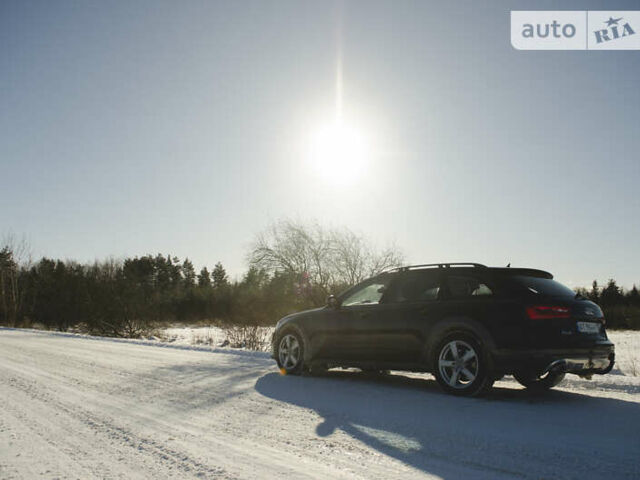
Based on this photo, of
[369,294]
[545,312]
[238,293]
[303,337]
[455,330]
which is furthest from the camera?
[238,293]

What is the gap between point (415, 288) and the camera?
745 centimetres

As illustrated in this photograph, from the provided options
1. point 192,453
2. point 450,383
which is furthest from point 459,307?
point 192,453

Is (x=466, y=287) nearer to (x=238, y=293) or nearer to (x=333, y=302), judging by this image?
(x=333, y=302)

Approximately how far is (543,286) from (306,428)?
357cm

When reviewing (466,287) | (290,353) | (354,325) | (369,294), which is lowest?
(290,353)

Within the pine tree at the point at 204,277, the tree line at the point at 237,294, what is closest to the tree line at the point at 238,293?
the tree line at the point at 237,294

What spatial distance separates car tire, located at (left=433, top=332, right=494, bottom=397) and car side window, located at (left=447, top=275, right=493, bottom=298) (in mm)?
590

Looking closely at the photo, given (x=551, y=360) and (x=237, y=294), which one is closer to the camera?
(x=551, y=360)

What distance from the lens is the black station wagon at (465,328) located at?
6.00 meters

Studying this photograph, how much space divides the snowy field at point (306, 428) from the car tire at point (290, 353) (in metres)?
0.53

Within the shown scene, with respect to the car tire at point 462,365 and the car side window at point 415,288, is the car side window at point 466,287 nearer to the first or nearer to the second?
the car side window at point 415,288

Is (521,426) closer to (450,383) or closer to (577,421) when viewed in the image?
(577,421)

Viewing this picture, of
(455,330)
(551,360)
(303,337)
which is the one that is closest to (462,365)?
(455,330)

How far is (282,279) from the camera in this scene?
28703 millimetres
